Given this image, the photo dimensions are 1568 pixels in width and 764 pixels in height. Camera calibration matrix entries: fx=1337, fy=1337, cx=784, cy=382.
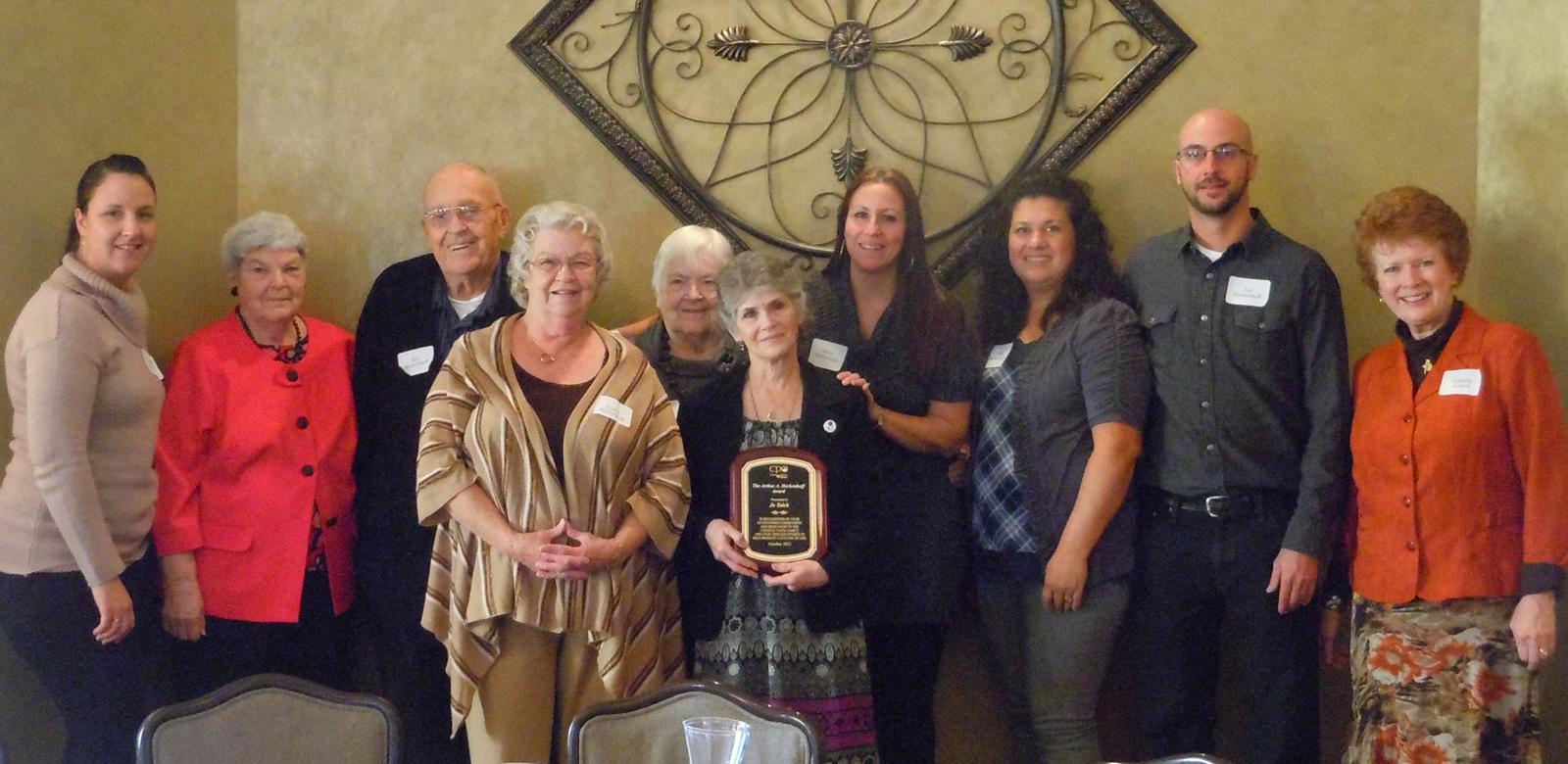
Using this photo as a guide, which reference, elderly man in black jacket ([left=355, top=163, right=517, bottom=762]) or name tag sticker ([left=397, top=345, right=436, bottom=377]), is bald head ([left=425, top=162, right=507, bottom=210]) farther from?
name tag sticker ([left=397, top=345, right=436, bottom=377])

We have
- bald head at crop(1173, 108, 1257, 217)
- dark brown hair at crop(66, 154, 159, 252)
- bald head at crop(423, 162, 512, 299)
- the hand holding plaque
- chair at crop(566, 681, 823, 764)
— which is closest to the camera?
chair at crop(566, 681, 823, 764)

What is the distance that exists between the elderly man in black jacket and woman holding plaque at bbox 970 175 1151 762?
1.31 metres

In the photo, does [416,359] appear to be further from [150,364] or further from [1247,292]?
[1247,292]

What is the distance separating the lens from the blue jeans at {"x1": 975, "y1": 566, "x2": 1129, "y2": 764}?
124 inches

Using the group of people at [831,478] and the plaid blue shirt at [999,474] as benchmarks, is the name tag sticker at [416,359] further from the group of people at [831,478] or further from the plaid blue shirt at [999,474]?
the plaid blue shirt at [999,474]

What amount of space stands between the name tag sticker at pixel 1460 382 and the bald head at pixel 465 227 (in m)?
2.33

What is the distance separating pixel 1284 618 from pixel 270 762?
2227mm

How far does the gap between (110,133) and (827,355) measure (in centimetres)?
198

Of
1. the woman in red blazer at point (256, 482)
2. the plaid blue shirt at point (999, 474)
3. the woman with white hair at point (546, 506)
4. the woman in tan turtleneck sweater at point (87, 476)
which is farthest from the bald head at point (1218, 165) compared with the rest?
the woman in tan turtleneck sweater at point (87, 476)

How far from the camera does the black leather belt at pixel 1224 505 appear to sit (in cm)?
315

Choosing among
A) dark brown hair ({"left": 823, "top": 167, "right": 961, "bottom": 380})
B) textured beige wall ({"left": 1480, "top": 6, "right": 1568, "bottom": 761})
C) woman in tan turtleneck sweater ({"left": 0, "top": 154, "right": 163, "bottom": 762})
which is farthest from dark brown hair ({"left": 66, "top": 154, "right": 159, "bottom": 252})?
textured beige wall ({"left": 1480, "top": 6, "right": 1568, "bottom": 761})

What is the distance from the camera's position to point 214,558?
3219mm

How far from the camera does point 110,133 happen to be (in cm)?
349

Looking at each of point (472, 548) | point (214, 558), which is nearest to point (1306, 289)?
point (472, 548)
